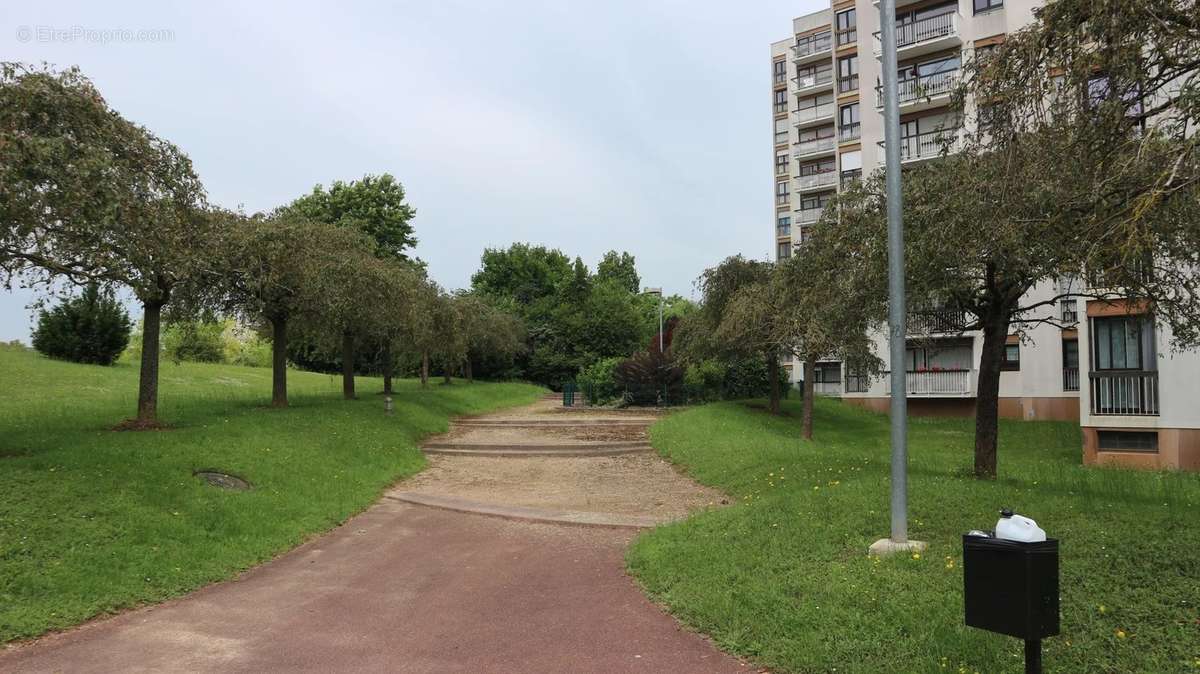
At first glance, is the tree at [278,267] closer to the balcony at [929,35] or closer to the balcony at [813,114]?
the balcony at [929,35]

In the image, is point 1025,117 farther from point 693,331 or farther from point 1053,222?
point 693,331

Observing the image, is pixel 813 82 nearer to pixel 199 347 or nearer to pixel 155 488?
pixel 199 347

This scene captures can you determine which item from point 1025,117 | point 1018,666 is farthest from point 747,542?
point 1025,117

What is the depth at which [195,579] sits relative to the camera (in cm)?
734

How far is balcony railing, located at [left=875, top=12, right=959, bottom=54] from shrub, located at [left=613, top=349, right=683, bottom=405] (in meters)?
17.1

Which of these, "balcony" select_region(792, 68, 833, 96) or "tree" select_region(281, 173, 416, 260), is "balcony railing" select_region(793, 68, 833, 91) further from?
"tree" select_region(281, 173, 416, 260)

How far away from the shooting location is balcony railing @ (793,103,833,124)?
48.2m

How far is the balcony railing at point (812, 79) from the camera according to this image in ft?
163

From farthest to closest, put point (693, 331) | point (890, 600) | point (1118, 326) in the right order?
point (693, 331) → point (1118, 326) → point (890, 600)

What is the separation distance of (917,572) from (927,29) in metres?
32.8

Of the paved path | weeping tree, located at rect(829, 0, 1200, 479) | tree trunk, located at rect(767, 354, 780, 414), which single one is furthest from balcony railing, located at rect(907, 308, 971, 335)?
tree trunk, located at rect(767, 354, 780, 414)

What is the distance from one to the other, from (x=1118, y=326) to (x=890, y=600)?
18014 mm

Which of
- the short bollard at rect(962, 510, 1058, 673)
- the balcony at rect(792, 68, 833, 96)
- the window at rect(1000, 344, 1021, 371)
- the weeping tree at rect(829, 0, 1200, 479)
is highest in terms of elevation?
the balcony at rect(792, 68, 833, 96)

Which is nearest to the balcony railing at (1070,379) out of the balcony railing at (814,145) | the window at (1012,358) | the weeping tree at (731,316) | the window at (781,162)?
the window at (1012,358)
